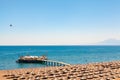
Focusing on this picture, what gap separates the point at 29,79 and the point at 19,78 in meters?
1.63

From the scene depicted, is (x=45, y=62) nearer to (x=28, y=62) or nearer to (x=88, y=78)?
(x=28, y=62)

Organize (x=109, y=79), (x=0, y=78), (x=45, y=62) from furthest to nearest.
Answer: (x=45, y=62), (x=0, y=78), (x=109, y=79)

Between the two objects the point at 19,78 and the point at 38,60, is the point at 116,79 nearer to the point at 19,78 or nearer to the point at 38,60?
the point at 19,78

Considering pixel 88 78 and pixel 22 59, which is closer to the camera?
pixel 88 78

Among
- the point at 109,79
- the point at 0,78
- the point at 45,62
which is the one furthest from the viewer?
the point at 45,62

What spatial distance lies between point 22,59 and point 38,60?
14.9ft

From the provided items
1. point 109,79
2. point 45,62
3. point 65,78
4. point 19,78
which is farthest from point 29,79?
point 45,62

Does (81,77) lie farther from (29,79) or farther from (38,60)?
(38,60)

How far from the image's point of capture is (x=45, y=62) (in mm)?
71312

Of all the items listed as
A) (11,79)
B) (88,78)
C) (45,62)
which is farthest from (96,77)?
(45,62)

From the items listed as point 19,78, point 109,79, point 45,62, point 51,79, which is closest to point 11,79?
point 19,78

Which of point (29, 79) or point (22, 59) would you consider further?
point (22, 59)

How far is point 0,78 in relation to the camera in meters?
28.9

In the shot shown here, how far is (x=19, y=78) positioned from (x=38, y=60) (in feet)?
146
